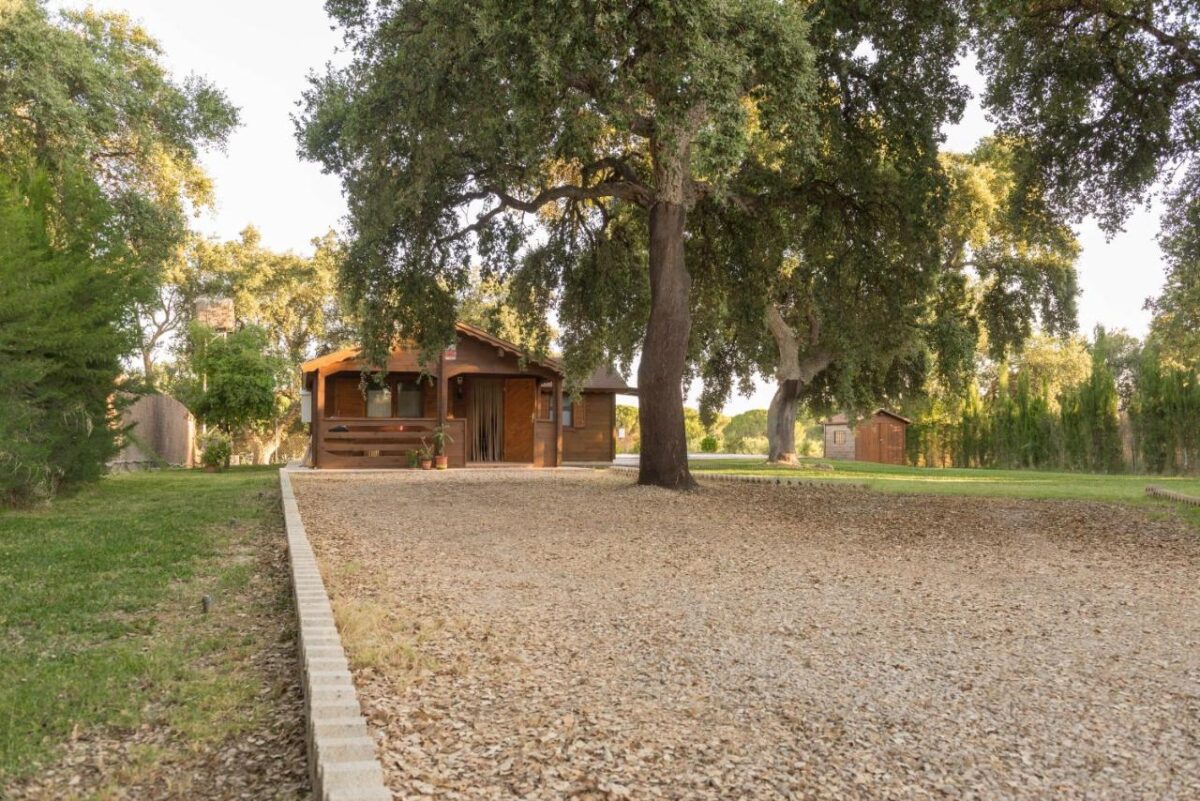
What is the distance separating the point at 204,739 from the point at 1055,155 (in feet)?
44.0

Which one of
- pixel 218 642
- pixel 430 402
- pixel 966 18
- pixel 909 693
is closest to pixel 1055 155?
pixel 966 18

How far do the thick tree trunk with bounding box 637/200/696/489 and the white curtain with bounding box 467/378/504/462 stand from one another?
1207cm

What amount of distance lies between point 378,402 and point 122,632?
64.5 feet

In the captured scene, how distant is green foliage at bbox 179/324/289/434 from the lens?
81.3 feet

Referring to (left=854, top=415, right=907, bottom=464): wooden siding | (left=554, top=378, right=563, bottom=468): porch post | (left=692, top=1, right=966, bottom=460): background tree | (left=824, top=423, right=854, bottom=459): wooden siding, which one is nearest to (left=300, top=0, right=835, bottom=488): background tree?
(left=692, top=1, right=966, bottom=460): background tree

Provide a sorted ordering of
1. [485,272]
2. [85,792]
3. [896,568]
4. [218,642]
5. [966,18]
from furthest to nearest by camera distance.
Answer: [485,272]
[966,18]
[896,568]
[218,642]
[85,792]

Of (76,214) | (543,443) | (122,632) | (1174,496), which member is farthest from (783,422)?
(122,632)

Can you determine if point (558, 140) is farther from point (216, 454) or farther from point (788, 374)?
point (216, 454)

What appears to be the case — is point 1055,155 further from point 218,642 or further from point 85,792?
point 85,792

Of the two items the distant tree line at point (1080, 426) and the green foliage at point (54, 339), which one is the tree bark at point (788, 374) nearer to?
the distant tree line at point (1080, 426)

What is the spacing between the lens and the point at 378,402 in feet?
79.5

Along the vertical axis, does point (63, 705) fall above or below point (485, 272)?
below

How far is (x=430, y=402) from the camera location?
24.5 metres

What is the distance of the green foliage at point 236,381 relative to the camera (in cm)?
2478
